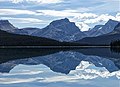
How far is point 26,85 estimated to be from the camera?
30.1 metres

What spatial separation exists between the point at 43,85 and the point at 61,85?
1485 millimetres

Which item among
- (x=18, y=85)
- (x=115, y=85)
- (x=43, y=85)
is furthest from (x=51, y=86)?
(x=115, y=85)

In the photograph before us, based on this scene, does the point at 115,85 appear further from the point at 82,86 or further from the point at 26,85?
the point at 26,85

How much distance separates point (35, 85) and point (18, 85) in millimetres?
1438

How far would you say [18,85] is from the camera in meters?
30.3

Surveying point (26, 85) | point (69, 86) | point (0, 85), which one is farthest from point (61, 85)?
point (0, 85)

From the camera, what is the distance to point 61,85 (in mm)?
30125

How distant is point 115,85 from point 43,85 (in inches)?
235

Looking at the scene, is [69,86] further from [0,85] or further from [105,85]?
[0,85]

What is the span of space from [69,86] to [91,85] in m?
1.96

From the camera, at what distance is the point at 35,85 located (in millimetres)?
30125

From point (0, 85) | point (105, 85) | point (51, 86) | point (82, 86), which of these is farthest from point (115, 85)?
point (0, 85)

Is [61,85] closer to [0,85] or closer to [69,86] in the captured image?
[69,86]

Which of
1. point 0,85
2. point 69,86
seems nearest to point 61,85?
point 69,86
